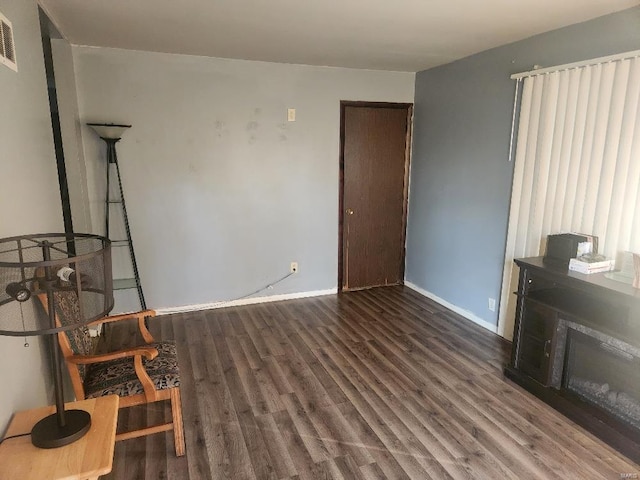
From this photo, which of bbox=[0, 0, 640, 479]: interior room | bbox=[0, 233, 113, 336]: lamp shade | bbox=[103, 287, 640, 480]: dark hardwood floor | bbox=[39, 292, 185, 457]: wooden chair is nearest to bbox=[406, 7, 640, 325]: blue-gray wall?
bbox=[0, 0, 640, 479]: interior room

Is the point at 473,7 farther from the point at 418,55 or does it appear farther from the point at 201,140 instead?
the point at 201,140

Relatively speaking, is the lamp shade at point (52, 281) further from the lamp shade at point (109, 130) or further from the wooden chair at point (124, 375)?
the lamp shade at point (109, 130)

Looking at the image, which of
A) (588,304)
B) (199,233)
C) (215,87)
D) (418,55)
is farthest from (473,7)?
(199,233)

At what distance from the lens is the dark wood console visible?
220 centimetres

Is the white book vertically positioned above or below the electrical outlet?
above

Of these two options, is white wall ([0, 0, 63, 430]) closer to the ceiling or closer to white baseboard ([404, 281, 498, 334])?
the ceiling

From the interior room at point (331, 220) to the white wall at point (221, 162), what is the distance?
20mm

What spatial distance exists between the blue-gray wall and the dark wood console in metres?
0.83

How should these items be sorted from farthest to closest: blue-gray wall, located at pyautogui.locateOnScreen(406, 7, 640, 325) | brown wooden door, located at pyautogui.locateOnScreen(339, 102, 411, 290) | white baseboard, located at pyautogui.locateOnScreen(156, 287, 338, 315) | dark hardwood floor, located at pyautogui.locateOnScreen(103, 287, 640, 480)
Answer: brown wooden door, located at pyautogui.locateOnScreen(339, 102, 411, 290) < white baseboard, located at pyautogui.locateOnScreen(156, 287, 338, 315) < blue-gray wall, located at pyautogui.locateOnScreen(406, 7, 640, 325) < dark hardwood floor, located at pyautogui.locateOnScreen(103, 287, 640, 480)

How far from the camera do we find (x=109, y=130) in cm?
334

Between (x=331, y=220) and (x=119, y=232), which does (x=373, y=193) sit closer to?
(x=331, y=220)

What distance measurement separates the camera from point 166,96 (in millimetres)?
3639

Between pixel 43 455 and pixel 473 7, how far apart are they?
2.88 metres

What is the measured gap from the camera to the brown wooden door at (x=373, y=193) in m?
4.39
